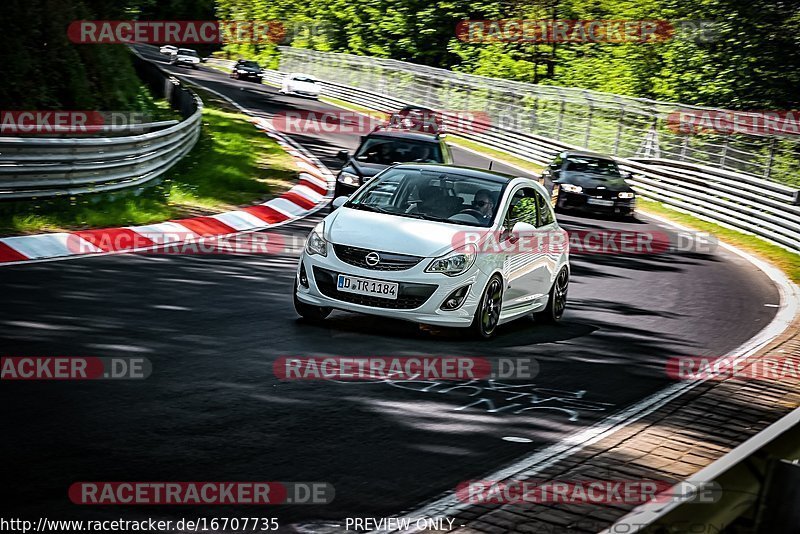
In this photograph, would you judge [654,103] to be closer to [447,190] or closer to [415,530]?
[447,190]

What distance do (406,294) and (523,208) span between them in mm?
2252

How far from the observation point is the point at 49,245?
1354 centimetres

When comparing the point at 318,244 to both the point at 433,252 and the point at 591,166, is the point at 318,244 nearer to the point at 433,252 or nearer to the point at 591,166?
the point at 433,252

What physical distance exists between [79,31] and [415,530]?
66.6 feet

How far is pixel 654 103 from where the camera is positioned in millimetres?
39938

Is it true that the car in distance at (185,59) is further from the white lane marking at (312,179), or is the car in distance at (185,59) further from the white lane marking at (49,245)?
the white lane marking at (49,245)

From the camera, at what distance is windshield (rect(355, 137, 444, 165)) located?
20.0 metres

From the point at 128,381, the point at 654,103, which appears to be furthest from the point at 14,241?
the point at 654,103

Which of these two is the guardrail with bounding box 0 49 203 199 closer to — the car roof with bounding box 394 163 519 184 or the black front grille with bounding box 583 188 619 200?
the car roof with bounding box 394 163 519 184

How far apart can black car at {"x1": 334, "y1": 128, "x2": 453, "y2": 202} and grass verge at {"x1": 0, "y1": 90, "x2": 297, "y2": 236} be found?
231 centimetres

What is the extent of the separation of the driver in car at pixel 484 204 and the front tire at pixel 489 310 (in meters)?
0.65

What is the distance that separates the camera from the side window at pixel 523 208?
1158 cm

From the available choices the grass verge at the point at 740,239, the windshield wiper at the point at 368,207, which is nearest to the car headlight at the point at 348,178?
the grass verge at the point at 740,239

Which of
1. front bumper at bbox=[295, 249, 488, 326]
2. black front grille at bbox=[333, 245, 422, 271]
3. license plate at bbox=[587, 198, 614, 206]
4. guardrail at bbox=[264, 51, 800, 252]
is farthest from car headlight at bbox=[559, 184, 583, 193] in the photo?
black front grille at bbox=[333, 245, 422, 271]
